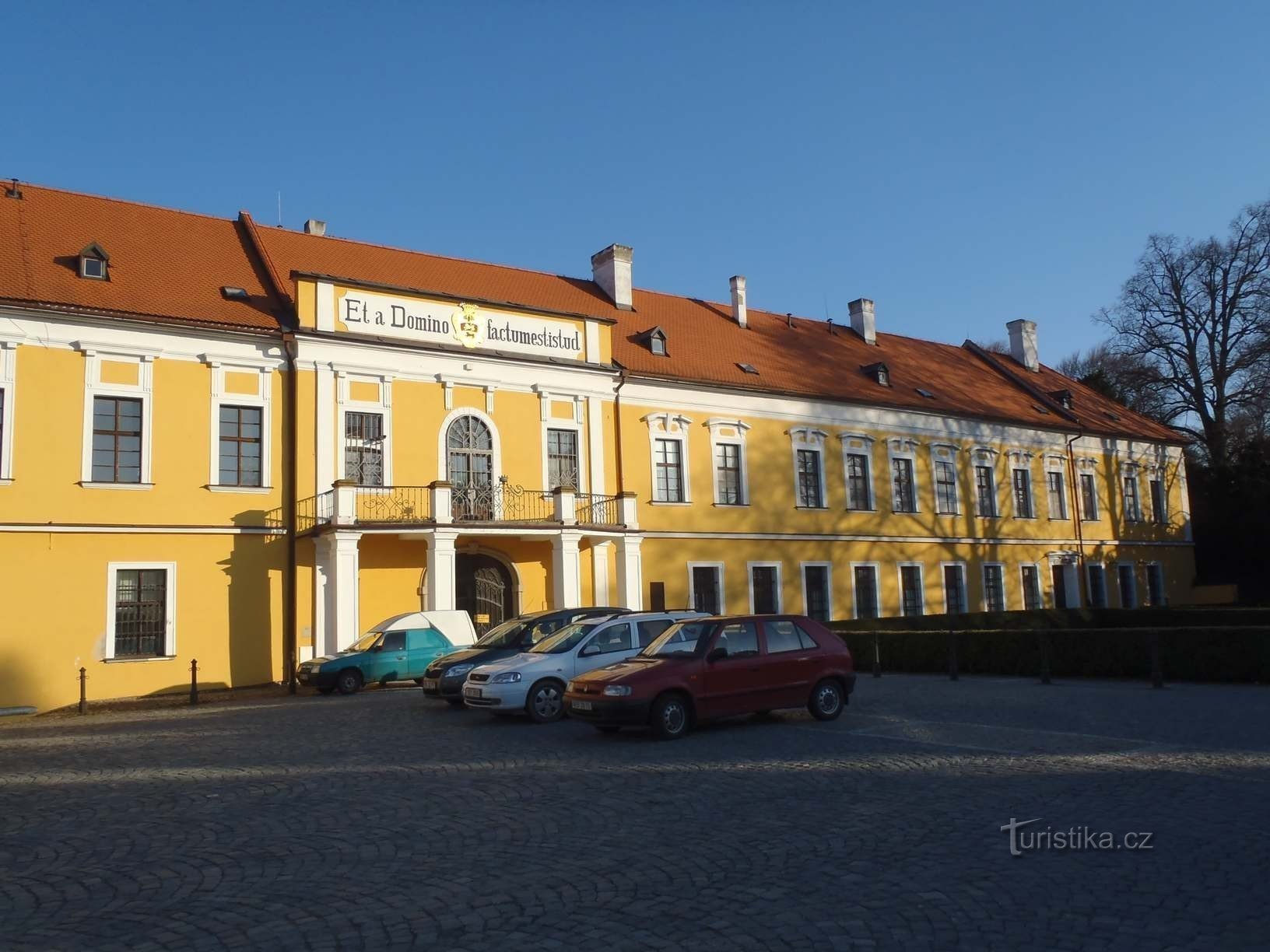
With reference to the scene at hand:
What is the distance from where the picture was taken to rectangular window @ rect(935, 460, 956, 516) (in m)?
39.8

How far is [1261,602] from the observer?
40.8 metres

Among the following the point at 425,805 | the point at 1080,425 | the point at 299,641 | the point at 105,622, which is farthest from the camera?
the point at 1080,425

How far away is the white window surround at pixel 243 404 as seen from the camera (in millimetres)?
25234

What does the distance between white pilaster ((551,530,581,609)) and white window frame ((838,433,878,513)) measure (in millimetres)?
12433

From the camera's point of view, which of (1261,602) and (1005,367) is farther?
(1005,367)

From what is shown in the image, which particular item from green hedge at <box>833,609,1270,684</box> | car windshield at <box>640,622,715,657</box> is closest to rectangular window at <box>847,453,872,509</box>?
green hedge at <box>833,609,1270,684</box>

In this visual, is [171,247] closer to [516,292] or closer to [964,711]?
[516,292]

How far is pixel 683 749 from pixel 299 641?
15098 mm

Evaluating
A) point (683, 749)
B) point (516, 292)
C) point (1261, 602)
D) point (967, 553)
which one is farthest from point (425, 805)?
point (1261, 602)

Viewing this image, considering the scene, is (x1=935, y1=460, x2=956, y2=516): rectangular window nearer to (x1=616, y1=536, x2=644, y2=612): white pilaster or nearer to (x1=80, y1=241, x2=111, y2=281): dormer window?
(x1=616, y1=536, x2=644, y2=612): white pilaster

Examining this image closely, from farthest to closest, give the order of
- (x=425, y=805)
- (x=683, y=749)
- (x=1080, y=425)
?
(x=1080, y=425)
(x=683, y=749)
(x=425, y=805)

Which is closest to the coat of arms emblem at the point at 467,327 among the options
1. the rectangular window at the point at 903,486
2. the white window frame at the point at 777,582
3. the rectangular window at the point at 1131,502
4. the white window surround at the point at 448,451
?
the white window surround at the point at 448,451

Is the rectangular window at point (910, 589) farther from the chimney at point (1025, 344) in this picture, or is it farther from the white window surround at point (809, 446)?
the chimney at point (1025, 344)

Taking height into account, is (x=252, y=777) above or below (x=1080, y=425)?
below
